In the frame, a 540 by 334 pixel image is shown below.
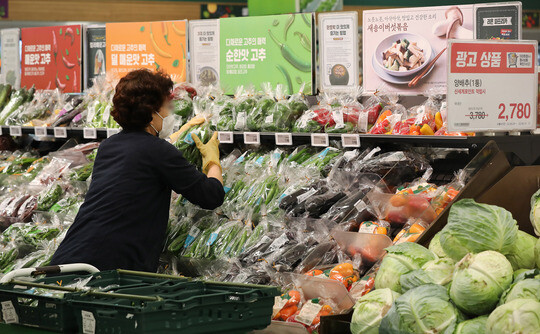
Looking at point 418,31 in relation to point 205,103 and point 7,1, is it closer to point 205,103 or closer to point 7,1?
point 205,103

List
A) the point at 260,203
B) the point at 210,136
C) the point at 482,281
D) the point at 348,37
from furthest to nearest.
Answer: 1. the point at 348,37
2. the point at 210,136
3. the point at 260,203
4. the point at 482,281

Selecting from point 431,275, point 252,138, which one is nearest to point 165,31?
point 252,138

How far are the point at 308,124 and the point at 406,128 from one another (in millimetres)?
633

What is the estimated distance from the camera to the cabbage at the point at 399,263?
271 cm

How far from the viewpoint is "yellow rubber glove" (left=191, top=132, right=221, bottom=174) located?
4008 mm

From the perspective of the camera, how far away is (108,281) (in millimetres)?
2949

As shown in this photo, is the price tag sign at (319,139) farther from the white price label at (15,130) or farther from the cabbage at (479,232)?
the white price label at (15,130)

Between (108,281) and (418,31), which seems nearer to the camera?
(108,281)

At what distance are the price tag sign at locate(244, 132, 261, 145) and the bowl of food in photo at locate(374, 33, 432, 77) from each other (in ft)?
2.95

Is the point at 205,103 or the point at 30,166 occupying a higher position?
the point at 205,103

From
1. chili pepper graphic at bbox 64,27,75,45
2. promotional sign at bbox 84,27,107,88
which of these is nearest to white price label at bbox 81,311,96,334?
promotional sign at bbox 84,27,107,88

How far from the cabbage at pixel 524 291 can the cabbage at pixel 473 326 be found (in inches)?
3.4

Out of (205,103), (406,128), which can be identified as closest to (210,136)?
(205,103)

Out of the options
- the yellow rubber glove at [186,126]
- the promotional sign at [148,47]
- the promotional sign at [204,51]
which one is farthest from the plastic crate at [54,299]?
the promotional sign at [148,47]
